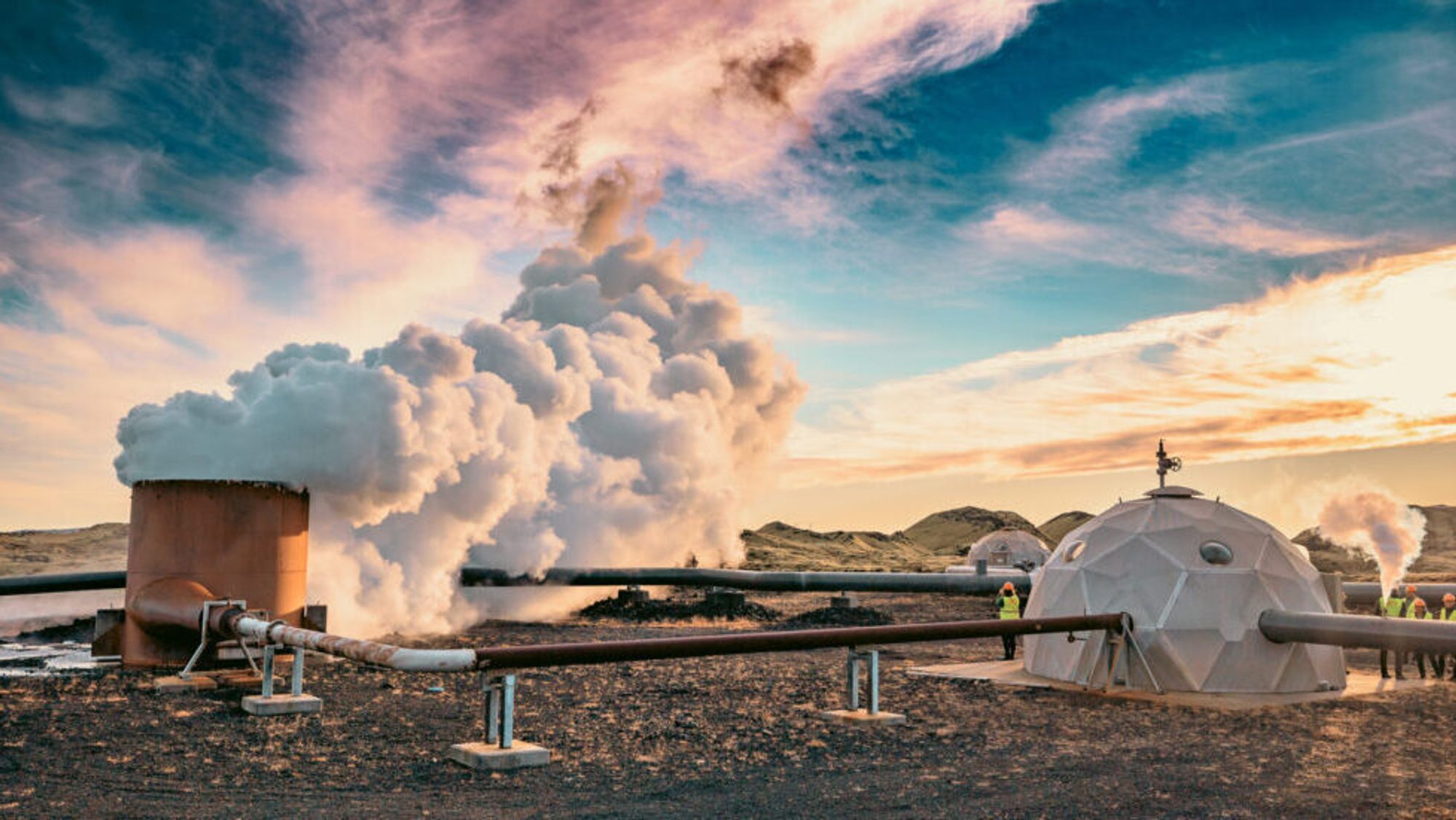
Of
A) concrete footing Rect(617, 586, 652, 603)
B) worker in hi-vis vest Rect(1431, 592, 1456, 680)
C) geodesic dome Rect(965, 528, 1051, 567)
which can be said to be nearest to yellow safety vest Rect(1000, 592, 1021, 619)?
worker in hi-vis vest Rect(1431, 592, 1456, 680)

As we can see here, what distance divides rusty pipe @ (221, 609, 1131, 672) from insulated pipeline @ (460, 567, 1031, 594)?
2312 centimetres

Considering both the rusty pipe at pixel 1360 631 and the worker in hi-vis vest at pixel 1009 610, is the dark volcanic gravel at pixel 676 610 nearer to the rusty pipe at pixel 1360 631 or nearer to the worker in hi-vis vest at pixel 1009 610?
the worker in hi-vis vest at pixel 1009 610

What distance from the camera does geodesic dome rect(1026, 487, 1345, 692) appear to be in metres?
19.8

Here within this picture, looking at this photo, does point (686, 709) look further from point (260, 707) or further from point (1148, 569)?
point (1148, 569)

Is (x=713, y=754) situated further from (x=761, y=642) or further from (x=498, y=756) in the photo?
(x=498, y=756)

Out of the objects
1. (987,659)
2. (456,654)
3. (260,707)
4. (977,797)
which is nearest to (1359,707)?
(987,659)

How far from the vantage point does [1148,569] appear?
20938mm

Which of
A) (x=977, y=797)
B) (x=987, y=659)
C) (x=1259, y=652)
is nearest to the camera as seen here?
(x=977, y=797)

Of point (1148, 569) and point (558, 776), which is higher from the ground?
point (1148, 569)

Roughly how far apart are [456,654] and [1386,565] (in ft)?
91.7

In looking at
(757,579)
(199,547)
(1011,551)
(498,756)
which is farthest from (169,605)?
(1011,551)

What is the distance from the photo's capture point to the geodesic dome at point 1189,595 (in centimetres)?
1983

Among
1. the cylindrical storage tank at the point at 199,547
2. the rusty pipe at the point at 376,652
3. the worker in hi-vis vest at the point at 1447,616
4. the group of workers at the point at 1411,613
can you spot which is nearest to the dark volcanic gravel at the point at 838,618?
the group of workers at the point at 1411,613

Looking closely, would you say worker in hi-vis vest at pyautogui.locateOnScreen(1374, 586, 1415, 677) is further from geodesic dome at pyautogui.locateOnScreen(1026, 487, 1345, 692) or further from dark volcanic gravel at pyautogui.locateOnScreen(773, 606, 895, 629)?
dark volcanic gravel at pyautogui.locateOnScreen(773, 606, 895, 629)
